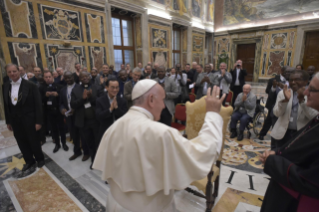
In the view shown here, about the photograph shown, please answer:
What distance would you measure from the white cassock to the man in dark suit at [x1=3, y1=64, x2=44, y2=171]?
Result: 8.65 ft

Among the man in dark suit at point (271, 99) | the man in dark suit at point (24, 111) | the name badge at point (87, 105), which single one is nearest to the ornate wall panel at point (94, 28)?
the man in dark suit at point (24, 111)

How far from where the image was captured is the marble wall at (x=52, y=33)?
5.66 metres

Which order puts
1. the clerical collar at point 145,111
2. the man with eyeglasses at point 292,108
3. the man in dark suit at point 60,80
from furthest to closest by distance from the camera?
1. the man in dark suit at point 60,80
2. the man with eyeglasses at point 292,108
3. the clerical collar at point 145,111

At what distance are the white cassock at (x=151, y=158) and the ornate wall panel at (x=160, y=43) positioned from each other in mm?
9591

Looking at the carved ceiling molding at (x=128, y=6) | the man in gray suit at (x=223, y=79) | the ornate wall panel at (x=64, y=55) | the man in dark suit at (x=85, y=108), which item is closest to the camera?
the man in dark suit at (x=85, y=108)

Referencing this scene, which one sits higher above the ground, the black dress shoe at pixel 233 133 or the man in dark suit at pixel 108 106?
the man in dark suit at pixel 108 106

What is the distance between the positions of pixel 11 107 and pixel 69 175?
156cm

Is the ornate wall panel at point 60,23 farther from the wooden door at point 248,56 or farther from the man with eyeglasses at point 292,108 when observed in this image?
the wooden door at point 248,56

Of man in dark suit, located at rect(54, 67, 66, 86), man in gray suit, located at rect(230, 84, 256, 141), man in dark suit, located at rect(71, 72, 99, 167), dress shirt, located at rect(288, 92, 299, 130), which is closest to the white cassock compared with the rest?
dress shirt, located at rect(288, 92, 299, 130)

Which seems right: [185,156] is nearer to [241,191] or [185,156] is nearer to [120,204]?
[120,204]

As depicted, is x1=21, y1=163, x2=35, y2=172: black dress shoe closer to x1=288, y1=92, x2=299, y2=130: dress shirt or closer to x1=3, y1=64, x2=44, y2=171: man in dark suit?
x1=3, y1=64, x2=44, y2=171: man in dark suit

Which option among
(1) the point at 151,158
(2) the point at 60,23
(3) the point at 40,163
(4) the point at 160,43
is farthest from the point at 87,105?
(4) the point at 160,43

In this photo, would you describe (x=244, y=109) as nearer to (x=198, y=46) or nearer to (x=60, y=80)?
(x=60, y=80)

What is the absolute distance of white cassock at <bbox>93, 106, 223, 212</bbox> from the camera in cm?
110
